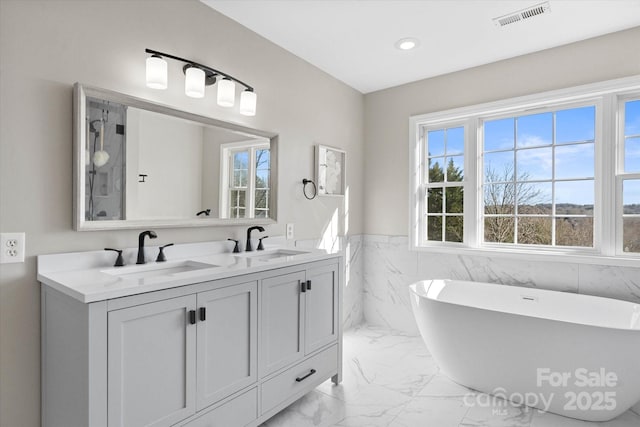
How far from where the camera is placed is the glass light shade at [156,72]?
1854 mm

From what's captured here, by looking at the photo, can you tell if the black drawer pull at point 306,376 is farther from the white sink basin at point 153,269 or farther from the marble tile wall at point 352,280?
the marble tile wall at point 352,280

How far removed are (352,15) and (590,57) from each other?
187cm

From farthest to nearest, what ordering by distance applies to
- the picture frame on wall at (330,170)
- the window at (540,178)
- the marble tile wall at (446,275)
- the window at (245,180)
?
the picture frame on wall at (330,170) → the window at (540,178) → the marble tile wall at (446,275) → the window at (245,180)

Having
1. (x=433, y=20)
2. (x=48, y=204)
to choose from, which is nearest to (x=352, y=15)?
(x=433, y=20)

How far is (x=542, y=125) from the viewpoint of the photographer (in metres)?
3.04

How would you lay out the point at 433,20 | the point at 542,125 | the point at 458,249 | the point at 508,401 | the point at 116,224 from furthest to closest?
1. the point at 458,249
2. the point at 542,125
3. the point at 433,20
4. the point at 508,401
5. the point at 116,224

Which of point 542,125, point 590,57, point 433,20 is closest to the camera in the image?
point 433,20

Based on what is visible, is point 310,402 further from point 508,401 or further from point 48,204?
point 48,204

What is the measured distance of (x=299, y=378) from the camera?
2.13 metres

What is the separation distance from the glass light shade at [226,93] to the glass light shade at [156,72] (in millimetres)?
391

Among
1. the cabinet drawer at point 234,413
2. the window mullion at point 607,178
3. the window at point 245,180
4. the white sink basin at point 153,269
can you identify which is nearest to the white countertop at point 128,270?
the white sink basin at point 153,269

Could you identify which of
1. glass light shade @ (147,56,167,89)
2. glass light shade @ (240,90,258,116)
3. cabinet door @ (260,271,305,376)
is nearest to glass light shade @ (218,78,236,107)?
glass light shade @ (240,90,258,116)

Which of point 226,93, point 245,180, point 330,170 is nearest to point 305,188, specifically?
point 330,170

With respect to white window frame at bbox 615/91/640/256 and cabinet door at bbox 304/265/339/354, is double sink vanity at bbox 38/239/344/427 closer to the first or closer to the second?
cabinet door at bbox 304/265/339/354
